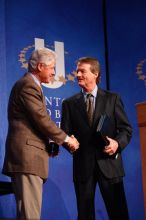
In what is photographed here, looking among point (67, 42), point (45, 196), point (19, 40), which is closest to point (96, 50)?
point (67, 42)

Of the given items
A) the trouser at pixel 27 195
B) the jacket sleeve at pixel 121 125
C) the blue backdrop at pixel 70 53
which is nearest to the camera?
the trouser at pixel 27 195

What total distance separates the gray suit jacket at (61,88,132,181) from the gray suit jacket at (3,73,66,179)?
0.30 metres

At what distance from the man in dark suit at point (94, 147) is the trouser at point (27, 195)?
1.36 feet

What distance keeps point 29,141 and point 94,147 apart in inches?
21.1

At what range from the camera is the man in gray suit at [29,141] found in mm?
2773

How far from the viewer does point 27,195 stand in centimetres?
275

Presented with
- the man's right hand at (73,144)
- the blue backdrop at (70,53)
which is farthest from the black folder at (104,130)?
the blue backdrop at (70,53)

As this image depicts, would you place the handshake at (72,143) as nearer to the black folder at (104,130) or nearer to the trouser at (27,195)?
the black folder at (104,130)

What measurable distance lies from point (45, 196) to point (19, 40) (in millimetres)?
1519

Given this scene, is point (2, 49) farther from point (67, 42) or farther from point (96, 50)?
point (96, 50)

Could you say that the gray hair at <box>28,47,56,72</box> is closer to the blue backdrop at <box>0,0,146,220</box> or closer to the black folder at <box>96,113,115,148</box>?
the black folder at <box>96,113,115,148</box>

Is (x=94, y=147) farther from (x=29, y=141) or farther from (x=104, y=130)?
(x=29, y=141)

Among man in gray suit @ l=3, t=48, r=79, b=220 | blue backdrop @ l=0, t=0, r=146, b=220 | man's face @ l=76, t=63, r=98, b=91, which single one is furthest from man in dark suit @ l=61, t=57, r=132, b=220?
blue backdrop @ l=0, t=0, r=146, b=220

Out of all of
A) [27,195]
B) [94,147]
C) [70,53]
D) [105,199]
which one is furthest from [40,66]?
[70,53]
